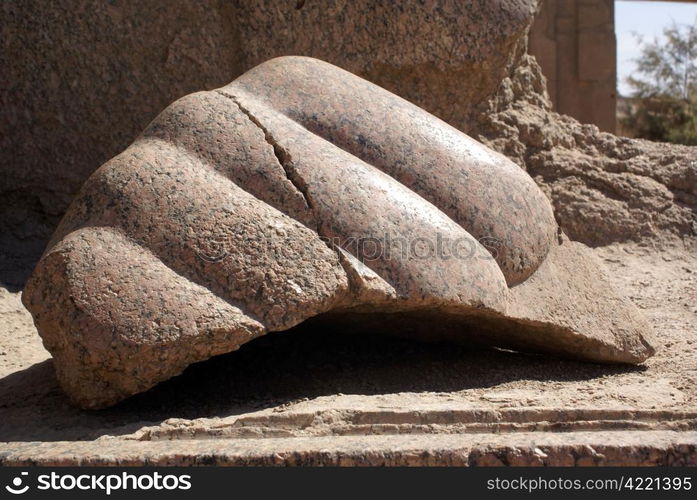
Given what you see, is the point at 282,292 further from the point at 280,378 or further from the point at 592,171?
the point at 592,171

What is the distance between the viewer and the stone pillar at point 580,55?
9180 mm

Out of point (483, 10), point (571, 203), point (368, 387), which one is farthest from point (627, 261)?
point (368, 387)

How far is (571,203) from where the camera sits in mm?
4703

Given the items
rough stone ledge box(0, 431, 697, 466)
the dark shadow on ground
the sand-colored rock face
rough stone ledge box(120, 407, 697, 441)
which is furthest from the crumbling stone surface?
rough stone ledge box(0, 431, 697, 466)

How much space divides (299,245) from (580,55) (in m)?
7.32

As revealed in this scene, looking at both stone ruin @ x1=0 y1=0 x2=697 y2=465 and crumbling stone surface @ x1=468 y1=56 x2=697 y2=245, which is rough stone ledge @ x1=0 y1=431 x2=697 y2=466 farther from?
crumbling stone surface @ x1=468 y1=56 x2=697 y2=245

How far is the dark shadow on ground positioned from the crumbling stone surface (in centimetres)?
167

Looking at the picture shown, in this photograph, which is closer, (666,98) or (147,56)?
(147,56)

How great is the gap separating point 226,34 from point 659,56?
9.25 metres

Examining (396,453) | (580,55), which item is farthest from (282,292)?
(580,55)

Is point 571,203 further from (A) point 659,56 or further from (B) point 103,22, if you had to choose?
(A) point 659,56

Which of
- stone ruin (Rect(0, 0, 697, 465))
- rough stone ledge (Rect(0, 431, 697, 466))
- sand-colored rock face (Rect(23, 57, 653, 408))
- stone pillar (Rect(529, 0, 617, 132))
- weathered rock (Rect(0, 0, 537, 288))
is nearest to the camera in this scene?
rough stone ledge (Rect(0, 431, 697, 466))

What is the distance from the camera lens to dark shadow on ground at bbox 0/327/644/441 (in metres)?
2.63

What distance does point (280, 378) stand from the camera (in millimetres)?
2920
